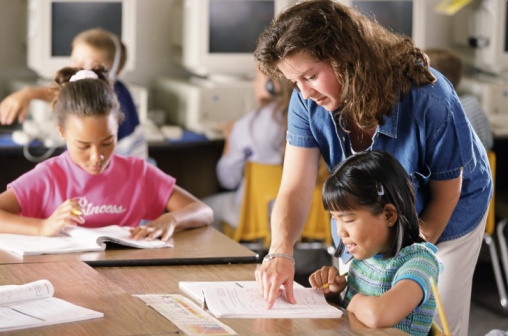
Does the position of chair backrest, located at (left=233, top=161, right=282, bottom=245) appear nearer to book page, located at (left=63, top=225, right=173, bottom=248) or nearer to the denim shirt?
book page, located at (left=63, top=225, right=173, bottom=248)

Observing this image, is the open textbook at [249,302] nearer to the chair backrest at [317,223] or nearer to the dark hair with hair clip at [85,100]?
the dark hair with hair clip at [85,100]

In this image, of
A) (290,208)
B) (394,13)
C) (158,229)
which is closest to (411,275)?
(290,208)

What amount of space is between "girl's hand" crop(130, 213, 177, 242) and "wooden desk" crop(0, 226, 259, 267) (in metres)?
0.03

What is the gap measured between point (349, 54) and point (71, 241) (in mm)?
814

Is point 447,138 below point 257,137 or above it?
above

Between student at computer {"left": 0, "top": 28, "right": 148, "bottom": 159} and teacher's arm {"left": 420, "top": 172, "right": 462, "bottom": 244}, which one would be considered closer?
teacher's arm {"left": 420, "top": 172, "right": 462, "bottom": 244}

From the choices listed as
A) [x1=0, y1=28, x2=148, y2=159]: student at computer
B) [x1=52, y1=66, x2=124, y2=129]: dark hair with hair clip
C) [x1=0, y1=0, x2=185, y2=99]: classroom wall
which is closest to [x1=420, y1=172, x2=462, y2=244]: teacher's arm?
[x1=52, y1=66, x2=124, y2=129]: dark hair with hair clip

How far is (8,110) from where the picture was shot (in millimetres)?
2439

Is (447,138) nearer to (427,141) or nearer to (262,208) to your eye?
(427,141)

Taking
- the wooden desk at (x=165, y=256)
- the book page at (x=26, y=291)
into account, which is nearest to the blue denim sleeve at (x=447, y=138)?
the wooden desk at (x=165, y=256)

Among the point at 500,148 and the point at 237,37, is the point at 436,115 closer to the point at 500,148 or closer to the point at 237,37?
the point at 237,37

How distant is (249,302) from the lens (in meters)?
1.51

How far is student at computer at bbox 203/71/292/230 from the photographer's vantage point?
341cm

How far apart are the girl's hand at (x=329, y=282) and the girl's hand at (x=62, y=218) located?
59 cm
